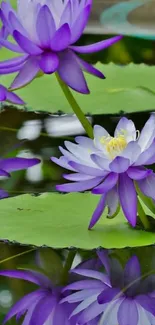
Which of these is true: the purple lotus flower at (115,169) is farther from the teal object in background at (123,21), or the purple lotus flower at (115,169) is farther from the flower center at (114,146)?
the teal object in background at (123,21)

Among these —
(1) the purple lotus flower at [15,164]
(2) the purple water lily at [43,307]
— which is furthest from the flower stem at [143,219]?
(1) the purple lotus flower at [15,164]

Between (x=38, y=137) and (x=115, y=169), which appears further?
(x=38, y=137)

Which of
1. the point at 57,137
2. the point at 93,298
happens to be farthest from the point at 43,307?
the point at 57,137

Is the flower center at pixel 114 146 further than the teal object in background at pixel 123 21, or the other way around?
the teal object in background at pixel 123 21

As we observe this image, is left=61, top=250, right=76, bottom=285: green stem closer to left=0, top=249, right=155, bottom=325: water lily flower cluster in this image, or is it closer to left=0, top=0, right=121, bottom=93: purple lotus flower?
left=0, top=249, right=155, bottom=325: water lily flower cluster

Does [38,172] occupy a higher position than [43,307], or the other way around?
[38,172]

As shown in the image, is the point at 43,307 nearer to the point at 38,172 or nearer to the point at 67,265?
the point at 67,265

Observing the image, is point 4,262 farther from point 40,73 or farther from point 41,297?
point 40,73
